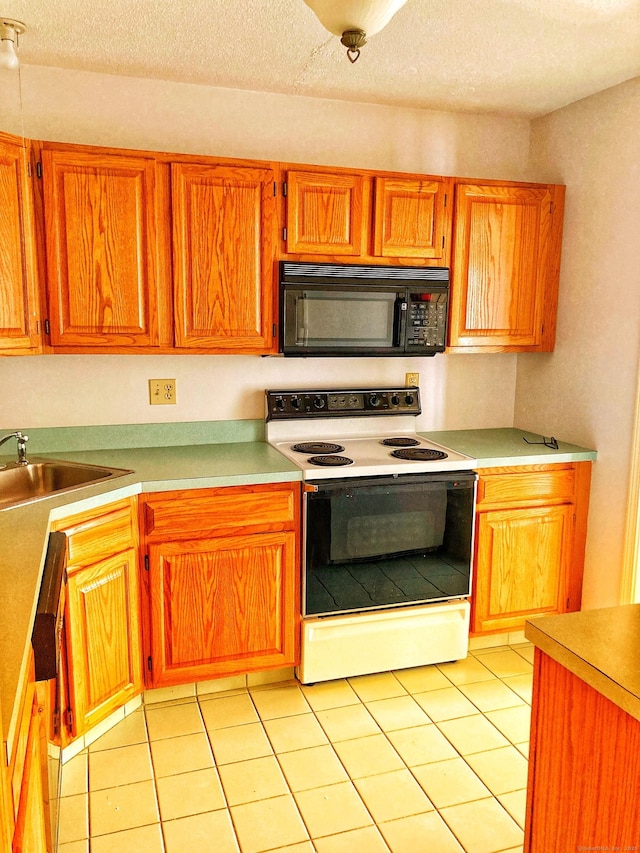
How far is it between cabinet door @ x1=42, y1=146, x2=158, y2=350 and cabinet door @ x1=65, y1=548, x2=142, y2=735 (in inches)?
34.3

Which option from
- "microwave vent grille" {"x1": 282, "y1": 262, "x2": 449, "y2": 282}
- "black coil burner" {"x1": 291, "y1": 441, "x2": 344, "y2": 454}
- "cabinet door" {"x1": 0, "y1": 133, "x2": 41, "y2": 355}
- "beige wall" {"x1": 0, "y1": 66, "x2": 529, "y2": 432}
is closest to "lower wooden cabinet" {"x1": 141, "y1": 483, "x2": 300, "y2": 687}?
"black coil burner" {"x1": 291, "y1": 441, "x2": 344, "y2": 454}

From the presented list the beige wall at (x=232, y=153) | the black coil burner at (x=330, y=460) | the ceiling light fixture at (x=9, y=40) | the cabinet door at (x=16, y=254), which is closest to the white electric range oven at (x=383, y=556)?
the black coil burner at (x=330, y=460)

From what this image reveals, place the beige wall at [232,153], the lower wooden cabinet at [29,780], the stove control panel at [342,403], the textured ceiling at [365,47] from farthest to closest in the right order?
1. the stove control panel at [342,403]
2. the beige wall at [232,153]
3. the textured ceiling at [365,47]
4. the lower wooden cabinet at [29,780]

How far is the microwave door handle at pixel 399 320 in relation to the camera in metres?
2.86

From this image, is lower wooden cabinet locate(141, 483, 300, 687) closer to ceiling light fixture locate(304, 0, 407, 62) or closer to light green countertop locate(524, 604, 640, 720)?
light green countertop locate(524, 604, 640, 720)

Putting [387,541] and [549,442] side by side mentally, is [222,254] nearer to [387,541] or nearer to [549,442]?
[387,541]

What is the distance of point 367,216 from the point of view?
2.77m

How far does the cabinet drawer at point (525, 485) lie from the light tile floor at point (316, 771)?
0.74 m

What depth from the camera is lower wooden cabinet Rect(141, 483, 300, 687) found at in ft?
7.91

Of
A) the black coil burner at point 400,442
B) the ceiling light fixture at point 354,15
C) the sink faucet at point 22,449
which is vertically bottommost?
the black coil burner at point 400,442

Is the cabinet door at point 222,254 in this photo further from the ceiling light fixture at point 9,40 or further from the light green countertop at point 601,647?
the light green countertop at point 601,647

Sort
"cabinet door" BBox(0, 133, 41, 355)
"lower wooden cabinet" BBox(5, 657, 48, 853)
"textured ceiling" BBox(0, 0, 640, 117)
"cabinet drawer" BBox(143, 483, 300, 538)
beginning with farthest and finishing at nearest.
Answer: "cabinet drawer" BBox(143, 483, 300, 538), "cabinet door" BBox(0, 133, 41, 355), "textured ceiling" BBox(0, 0, 640, 117), "lower wooden cabinet" BBox(5, 657, 48, 853)

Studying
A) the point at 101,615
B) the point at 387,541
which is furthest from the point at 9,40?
the point at 387,541

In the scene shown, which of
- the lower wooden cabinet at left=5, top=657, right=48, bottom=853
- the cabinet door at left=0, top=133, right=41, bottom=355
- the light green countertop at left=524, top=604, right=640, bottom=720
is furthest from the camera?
the cabinet door at left=0, top=133, right=41, bottom=355
